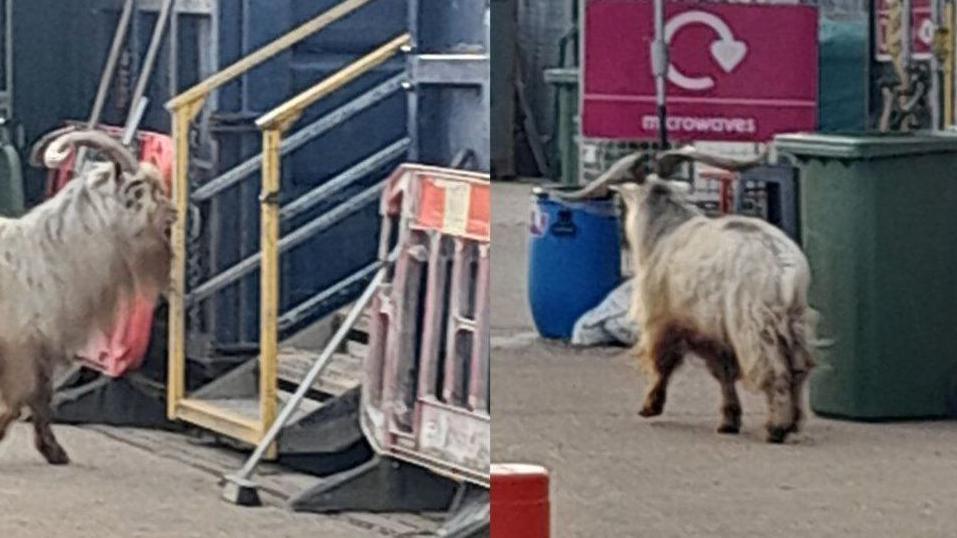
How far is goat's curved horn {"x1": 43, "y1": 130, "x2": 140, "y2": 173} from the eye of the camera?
3338 mm

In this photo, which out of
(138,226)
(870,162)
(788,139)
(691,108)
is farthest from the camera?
(870,162)

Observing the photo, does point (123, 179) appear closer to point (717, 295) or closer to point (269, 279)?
point (269, 279)

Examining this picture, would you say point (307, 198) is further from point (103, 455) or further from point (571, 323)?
point (571, 323)

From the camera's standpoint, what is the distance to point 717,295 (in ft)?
17.2

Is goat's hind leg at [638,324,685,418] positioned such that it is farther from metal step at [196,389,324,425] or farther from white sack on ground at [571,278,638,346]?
metal step at [196,389,324,425]

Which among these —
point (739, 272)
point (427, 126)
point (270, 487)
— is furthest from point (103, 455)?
point (739, 272)

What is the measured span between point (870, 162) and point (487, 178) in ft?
9.13

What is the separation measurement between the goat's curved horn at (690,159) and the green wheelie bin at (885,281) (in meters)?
1.08

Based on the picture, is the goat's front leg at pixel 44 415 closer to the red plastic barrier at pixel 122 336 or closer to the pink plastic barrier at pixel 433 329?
the red plastic barrier at pixel 122 336

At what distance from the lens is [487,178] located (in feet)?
10.3

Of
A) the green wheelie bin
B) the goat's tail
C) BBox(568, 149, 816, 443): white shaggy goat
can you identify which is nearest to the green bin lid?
the green wheelie bin

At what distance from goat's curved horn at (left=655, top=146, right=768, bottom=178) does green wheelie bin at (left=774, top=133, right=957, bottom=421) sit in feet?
3.54

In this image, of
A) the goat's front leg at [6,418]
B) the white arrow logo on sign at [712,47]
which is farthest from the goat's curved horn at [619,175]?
the goat's front leg at [6,418]

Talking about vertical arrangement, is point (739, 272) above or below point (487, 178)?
below
